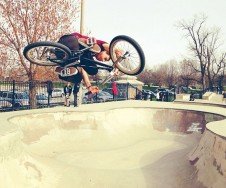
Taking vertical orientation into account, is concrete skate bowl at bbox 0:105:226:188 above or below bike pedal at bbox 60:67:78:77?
below

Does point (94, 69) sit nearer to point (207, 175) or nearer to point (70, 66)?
point (70, 66)

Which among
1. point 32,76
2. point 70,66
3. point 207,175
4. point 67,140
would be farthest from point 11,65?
point 207,175

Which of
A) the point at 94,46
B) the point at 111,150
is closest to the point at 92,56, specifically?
the point at 94,46

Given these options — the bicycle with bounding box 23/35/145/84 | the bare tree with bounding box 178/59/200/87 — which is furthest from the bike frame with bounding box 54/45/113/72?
the bare tree with bounding box 178/59/200/87

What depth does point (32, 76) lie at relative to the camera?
63.3 feet

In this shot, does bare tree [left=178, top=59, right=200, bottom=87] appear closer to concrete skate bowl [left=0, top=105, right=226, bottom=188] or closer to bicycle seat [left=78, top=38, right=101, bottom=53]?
concrete skate bowl [left=0, top=105, right=226, bottom=188]

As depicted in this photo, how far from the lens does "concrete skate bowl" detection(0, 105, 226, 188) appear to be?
22.1 ft

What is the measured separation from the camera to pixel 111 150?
11.0m

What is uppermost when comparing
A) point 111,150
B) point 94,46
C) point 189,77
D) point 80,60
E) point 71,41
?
point 189,77

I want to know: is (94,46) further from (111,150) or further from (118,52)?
(111,150)

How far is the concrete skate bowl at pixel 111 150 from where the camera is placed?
22.1ft

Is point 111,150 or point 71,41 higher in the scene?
point 71,41

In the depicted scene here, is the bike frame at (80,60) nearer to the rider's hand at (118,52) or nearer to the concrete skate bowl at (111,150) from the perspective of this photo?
the rider's hand at (118,52)

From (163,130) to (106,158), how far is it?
208 inches
